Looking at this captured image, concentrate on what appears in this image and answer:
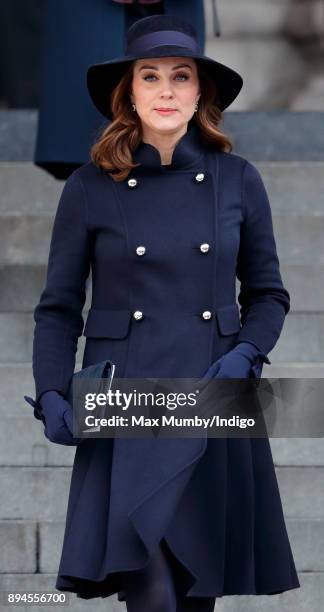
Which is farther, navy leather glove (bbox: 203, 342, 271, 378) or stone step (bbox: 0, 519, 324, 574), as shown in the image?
stone step (bbox: 0, 519, 324, 574)

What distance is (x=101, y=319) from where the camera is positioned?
4.10 meters

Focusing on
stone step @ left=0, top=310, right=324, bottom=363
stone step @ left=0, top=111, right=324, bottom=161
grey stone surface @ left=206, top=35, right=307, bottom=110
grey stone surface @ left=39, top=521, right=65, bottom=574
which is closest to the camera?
grey stone surface @ left=39, top=521, right=65, bottom=574

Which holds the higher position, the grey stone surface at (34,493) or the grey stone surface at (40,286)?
the grey stone surface at (40,286)

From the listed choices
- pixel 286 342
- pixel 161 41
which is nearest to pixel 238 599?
pixel 286 342

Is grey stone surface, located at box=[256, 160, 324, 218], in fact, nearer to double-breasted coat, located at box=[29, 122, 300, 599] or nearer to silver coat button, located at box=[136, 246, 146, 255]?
double-breasted coat, located at box=[29, 122, 300, 599]

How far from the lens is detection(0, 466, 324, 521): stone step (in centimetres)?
568

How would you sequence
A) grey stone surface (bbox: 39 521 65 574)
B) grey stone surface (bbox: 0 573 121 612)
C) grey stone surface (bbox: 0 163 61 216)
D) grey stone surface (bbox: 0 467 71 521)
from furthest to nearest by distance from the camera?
1. grey stone surface (bbox: 0 163 61 216)
2. grey stone surface (bbox: 0 467 71 521)
3. grey stone surface (bbox: 39 521 65 574)
4. grey stone surface (bbox: 0 573 121 612)

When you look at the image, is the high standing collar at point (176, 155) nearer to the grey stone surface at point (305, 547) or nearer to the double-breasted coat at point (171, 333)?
the double-breasted coat at point (171, 333)

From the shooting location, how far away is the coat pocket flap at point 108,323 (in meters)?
4.07

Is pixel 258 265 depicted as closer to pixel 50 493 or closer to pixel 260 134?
pixel 50 493

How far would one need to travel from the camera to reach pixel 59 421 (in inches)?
155

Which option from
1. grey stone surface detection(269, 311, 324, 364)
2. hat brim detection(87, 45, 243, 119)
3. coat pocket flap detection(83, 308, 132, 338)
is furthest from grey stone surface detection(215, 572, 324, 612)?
hat brim detection(87, 45, 243, 119)

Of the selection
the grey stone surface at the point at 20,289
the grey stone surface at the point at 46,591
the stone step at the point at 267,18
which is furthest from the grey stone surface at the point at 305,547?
the stone step at the point at 267,18

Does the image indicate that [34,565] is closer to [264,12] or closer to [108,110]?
[108,110]
